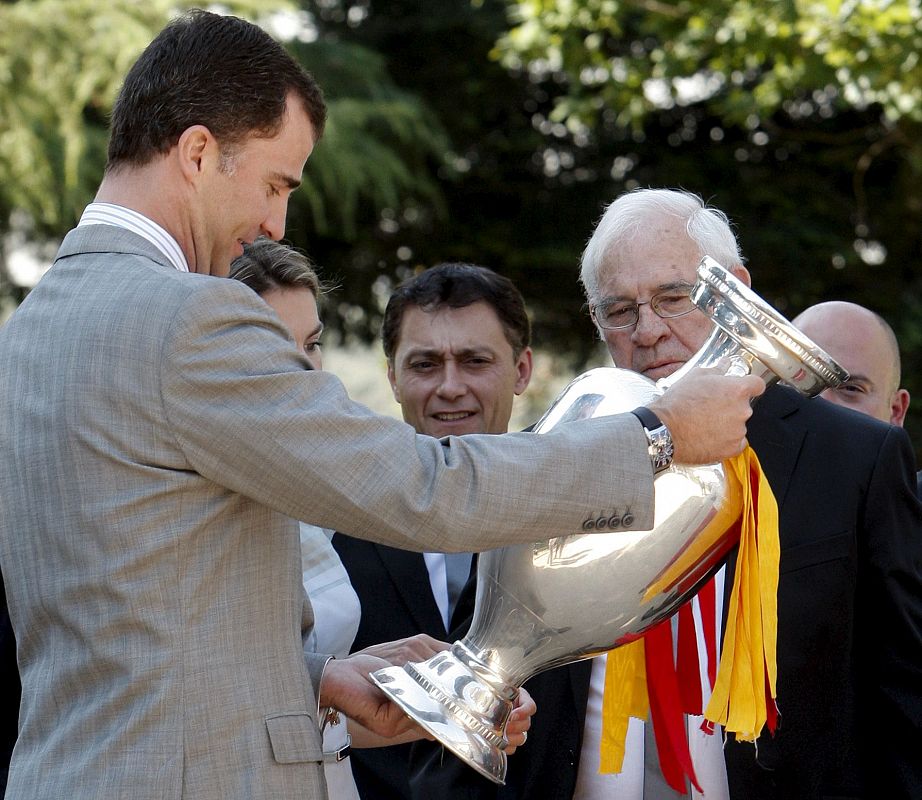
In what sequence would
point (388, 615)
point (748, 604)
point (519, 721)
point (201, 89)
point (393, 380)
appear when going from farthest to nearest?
point (393, 380) → point (388, 615) → point (519, 721) → point (748, 604) → point (201, 89)

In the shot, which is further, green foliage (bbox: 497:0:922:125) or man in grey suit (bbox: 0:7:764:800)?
green foliage (bbox: 497:0:922:125)

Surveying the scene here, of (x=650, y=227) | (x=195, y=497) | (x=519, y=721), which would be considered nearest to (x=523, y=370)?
(x=650, y=227)

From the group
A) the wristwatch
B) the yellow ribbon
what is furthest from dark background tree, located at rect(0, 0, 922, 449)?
the wristwatch

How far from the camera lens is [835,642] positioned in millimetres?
3027

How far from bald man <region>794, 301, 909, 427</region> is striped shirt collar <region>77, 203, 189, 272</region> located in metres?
2.94

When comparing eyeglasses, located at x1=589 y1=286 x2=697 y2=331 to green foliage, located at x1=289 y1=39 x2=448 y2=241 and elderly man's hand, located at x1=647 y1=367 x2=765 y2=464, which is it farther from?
green foliage, located at x1=289 y1=39 x2=448 y2=241

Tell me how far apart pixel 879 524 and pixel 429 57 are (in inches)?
285

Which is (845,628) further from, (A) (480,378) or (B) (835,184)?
(B) (835,184)

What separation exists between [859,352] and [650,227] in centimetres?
173

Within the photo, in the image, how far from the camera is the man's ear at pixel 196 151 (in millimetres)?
2262

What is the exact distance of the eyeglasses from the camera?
3271 millimetres

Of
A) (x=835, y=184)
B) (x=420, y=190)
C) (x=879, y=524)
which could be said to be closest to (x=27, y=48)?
(x=420, y=190)

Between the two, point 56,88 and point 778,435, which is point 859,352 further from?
point 56,88

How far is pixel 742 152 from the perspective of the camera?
9.39m
